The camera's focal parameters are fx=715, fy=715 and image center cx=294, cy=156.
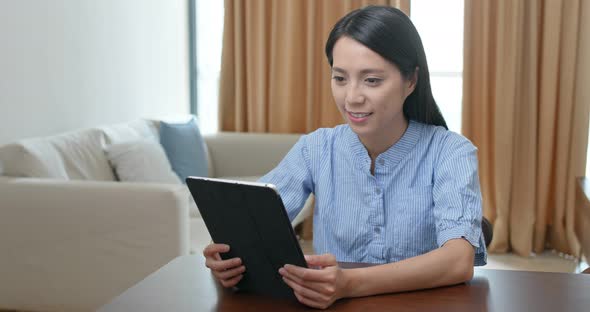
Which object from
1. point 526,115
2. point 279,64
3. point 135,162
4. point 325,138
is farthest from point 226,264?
point 279,64

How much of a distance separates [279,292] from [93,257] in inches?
68.7

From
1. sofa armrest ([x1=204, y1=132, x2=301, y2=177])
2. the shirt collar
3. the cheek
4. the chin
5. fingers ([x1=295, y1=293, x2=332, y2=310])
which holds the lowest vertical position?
sofa armrest ([x1=204, y1=132, x2=301, y2=177])

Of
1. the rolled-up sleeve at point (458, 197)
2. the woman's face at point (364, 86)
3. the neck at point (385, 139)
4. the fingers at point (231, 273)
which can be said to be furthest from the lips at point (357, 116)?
the fingers at point (231, 273)

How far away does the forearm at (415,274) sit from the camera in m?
1.31

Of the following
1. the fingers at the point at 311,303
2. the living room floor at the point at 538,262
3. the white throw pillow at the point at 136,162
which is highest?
the fingers at the point at 311,303

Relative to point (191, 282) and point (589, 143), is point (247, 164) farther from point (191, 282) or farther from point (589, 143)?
point (191, 282)

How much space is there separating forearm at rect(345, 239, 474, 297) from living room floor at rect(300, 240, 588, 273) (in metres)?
2.95

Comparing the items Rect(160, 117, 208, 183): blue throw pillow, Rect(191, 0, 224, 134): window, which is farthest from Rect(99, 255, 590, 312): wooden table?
Rect(191, 0, 224, 134): window

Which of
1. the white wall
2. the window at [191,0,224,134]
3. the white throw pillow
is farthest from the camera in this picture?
the window at [191,0,224,134]

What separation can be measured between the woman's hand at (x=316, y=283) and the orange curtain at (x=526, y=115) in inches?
139

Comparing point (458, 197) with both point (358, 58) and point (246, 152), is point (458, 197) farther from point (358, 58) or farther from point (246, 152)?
point (246, 152)

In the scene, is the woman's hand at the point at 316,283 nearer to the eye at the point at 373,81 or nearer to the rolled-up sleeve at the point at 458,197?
the rolled-up sleeve at the point at 458,197

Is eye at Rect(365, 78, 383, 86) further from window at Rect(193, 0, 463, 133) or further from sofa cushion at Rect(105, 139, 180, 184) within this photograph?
window at Rect(193, 0, 463, 133)

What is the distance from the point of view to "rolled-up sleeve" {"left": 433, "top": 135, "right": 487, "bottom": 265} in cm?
149
